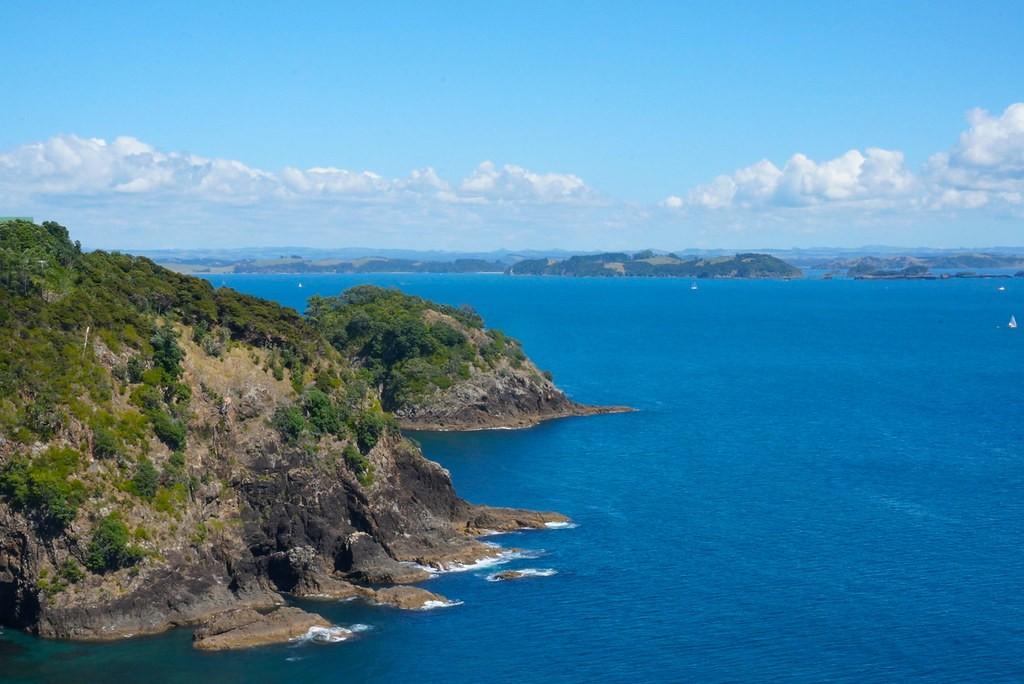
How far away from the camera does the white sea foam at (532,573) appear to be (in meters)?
75.8

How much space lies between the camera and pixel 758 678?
195 ft

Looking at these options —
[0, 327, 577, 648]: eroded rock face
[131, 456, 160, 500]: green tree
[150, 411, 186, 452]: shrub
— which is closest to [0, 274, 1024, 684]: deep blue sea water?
[0, 327, 577, 648]: eroded rock face

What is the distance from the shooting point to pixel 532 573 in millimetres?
76500

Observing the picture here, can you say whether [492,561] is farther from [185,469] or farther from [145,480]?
[145,480]

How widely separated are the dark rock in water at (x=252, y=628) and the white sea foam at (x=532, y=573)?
12.5 metres

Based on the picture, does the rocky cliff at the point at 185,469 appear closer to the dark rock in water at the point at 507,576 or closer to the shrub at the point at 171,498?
the shrub at the point at 171,498

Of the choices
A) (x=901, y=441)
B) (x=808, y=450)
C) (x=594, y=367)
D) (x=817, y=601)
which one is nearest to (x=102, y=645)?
(x=817, y=601)

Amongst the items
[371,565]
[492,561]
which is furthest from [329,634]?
[492,561]

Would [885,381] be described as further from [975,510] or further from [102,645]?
[102,645]

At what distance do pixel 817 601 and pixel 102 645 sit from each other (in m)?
41.2

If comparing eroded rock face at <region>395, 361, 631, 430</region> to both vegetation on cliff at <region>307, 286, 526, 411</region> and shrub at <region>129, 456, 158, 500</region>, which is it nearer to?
vegetation on cliff at <region>307, 286, 526, 411</region>

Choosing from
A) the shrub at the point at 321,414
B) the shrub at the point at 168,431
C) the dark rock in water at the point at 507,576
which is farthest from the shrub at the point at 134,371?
the dark rock in water at the point at 507,576

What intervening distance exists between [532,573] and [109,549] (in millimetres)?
26398

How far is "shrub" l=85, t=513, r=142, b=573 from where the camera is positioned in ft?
218
